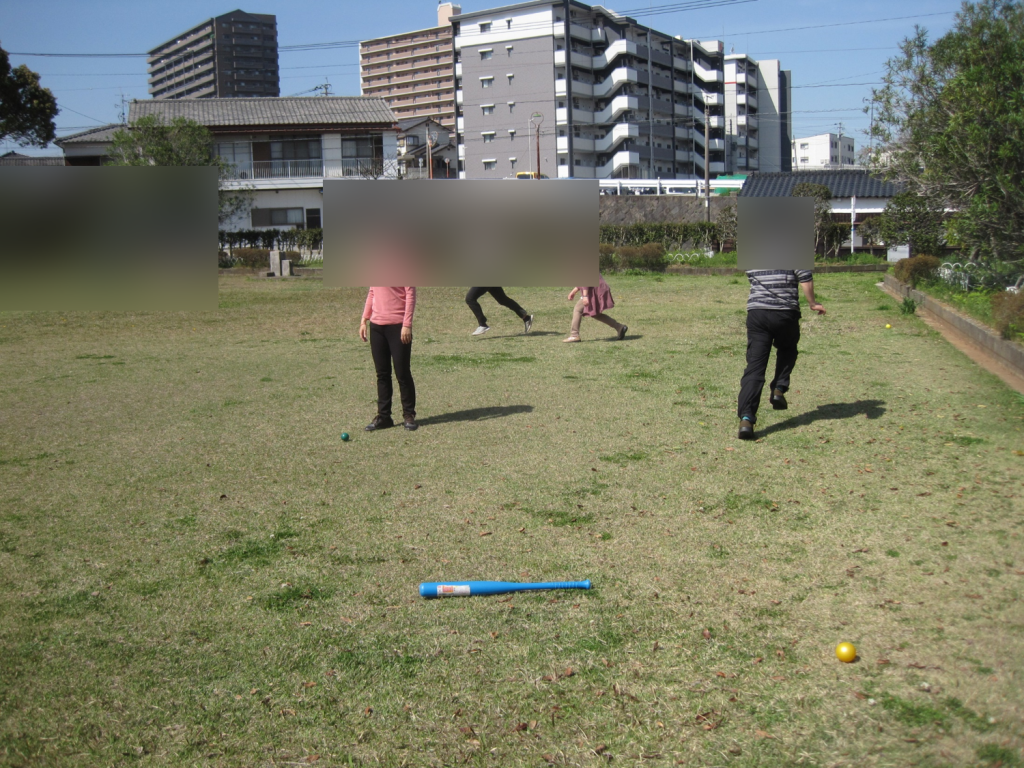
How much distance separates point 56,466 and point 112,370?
579 cm

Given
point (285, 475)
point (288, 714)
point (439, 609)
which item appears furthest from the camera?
point (285, 475)

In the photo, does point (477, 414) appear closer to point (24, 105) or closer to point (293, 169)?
point (24, 105)

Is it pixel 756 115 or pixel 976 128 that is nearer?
pixel 976 128

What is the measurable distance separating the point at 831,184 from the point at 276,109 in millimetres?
25247

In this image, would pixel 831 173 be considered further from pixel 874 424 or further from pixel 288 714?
pixel 288 714

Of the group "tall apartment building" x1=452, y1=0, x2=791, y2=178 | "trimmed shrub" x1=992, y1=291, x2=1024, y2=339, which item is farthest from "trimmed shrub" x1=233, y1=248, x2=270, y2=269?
"tall apartment building" x1=452, y1=0, x2=791, y2=178

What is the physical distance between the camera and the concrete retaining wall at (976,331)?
1031 centimetres

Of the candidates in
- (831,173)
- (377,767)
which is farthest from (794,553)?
(831,173)

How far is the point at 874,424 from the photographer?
8195mm

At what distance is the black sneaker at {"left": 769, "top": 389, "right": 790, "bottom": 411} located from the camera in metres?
8.62

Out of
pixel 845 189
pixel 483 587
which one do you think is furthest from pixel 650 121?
pixel 483 587

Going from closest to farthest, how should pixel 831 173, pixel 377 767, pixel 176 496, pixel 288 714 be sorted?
pixel 377 767 → pixel 288 714 → pixel 176 496 → pixel 831 173

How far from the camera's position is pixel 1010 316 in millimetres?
11070

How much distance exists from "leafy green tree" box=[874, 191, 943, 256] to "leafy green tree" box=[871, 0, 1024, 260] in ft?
10.3
